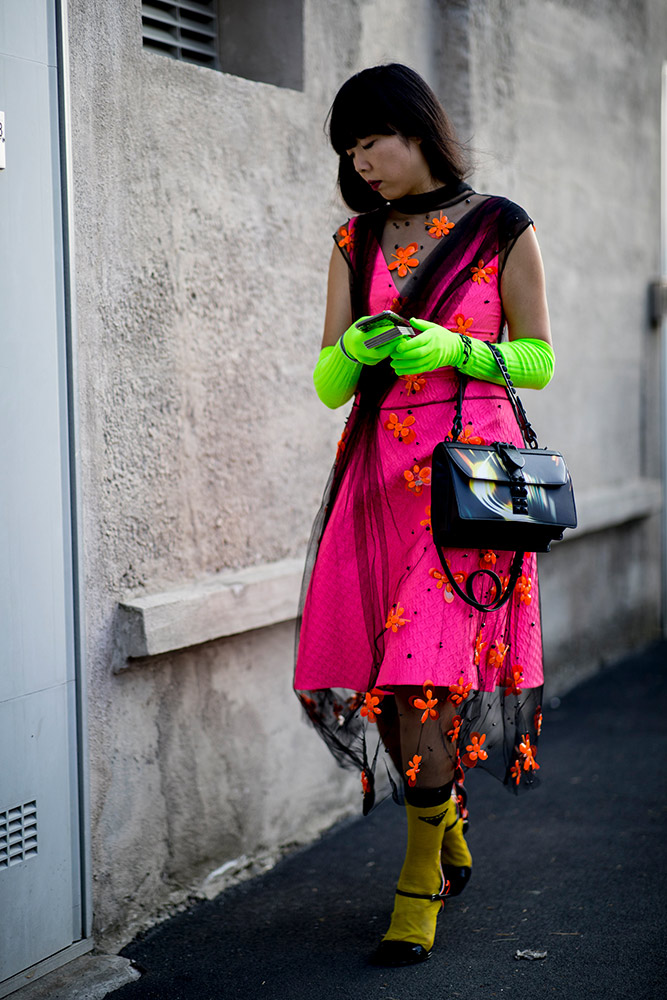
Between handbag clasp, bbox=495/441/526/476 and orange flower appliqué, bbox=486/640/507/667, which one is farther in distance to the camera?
orange flower appliqué, bbox=486/640/507/667

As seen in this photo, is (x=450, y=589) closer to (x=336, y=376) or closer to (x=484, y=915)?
(x=336, y=376)

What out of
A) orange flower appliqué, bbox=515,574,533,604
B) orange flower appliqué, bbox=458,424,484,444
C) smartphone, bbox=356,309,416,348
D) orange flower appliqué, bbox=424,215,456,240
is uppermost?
orange flower appliqué, bbox=424,215,456,240

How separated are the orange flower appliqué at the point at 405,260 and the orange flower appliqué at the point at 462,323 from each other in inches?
6.3

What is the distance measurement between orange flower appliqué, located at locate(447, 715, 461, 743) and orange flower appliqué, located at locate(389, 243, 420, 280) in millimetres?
1039

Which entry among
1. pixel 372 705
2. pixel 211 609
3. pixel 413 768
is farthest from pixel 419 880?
pixel 211 609

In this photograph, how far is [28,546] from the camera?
2426 mm

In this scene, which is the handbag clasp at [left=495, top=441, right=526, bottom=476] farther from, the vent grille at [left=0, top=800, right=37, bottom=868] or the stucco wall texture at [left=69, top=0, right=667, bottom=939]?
the vent grille at [left=0, top=800, right=37, bottom=868]

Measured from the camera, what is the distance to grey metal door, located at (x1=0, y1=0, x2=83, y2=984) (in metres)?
2.35

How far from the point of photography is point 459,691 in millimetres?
2447

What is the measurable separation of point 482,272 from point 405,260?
0.18m

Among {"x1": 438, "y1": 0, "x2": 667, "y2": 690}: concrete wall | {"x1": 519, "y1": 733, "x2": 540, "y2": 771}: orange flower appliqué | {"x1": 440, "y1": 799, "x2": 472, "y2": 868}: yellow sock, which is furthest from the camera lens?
{"x1": 438, "y1": 0, "x2": 667, "y2": 690}: concrete wall

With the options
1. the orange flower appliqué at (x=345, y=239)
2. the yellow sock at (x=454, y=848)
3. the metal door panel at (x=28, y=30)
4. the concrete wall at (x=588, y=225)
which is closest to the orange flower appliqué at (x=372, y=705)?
the yellow sock at (x=454, y=848)

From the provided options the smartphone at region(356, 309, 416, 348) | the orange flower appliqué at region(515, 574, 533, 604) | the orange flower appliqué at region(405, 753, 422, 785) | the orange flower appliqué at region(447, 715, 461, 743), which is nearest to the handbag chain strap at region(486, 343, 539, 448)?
the smartphone at region(356, 309, 416, 348)

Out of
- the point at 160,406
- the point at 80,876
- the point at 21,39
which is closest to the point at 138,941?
the point at 80,876
